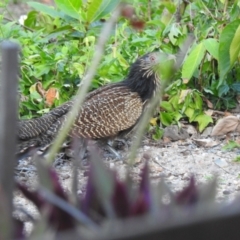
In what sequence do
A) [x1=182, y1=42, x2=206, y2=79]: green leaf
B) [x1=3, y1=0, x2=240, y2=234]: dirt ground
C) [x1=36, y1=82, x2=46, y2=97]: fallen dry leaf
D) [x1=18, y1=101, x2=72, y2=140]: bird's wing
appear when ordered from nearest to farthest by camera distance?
[x1=3, y1=0, x2=240, y2=234]: dirt ground → [x1=18, y1=101, x2=72, y2=140]: bird's wing → [x1=182, y1=42, x2=206, y2=79]: green leaf → [x1=36, y1=82, x2=46, y2=97]: fallen dry leaf

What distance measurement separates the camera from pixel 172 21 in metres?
6.10

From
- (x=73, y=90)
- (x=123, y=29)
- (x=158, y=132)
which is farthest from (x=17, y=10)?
(x=158, y=132)

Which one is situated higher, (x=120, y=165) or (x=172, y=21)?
(x=172, y=21)

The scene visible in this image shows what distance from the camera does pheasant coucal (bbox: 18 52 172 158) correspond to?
4820 millimetres

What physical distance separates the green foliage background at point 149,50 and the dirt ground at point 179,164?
0.72ft

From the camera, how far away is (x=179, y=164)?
16.0 feet

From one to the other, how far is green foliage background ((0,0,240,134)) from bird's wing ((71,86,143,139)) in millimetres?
290

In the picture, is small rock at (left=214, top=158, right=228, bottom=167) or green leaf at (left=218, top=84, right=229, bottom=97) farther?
green leaf at (left=218, top=84, right=229, bottom=97)

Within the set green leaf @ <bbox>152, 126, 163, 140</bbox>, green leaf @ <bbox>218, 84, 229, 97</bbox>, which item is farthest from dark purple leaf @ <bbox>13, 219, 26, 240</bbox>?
green leaf @ <bbox>218, 84, 229, 97</bbox>

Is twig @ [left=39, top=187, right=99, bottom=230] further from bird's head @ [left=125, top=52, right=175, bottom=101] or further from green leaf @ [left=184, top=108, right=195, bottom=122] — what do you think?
green leaf @ [left=184, top=108, right=195, bottom=122]

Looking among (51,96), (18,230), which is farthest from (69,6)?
(18,230)

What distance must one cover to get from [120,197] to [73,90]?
405cm

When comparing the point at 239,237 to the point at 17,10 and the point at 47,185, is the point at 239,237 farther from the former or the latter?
the point at 17,10

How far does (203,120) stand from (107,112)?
2.65 ft
